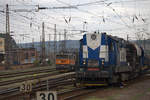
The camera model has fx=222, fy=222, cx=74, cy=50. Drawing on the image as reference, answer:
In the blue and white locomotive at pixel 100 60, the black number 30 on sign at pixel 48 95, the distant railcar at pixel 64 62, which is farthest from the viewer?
the distant railcar at pixel 64 62

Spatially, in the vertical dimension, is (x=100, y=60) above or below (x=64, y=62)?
above

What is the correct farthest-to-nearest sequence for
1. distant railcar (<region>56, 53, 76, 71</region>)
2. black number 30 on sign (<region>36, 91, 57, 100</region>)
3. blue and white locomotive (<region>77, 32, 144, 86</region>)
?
distant railcar (<region>56, 53, 76, 71</region>) < blue and white locomotive (<region>77, 32, 144, 86</region>) < black number 30 on sign (<region>36, 91, 57, 100</region>)

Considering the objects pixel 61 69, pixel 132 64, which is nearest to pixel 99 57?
pixel 132 64

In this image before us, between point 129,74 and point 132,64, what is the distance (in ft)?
3.45

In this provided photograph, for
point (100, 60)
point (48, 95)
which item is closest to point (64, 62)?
point (100, 60)

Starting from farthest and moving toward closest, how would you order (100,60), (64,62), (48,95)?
(64,62)
(100,60)
(48,95)

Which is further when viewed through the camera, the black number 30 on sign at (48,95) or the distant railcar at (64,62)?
the distant railcar at (64,62)

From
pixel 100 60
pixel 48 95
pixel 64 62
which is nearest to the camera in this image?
pixel 48 95

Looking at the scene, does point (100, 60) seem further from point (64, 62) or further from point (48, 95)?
point (64, 62)

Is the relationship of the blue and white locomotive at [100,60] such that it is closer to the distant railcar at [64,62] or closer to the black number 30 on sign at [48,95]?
the black number 30 on sign at [48,95]

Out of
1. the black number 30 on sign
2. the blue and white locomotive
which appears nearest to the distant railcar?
the blue and white locomotive

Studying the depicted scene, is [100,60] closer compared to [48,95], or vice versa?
[48,95]

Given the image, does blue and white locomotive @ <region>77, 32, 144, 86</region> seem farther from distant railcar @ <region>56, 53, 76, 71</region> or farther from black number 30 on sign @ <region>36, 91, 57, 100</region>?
distant railcar @ <region>56, 53, 76, 71</region>

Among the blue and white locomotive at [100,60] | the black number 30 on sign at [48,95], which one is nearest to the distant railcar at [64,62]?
the blue and white locomotive at [100,60]
